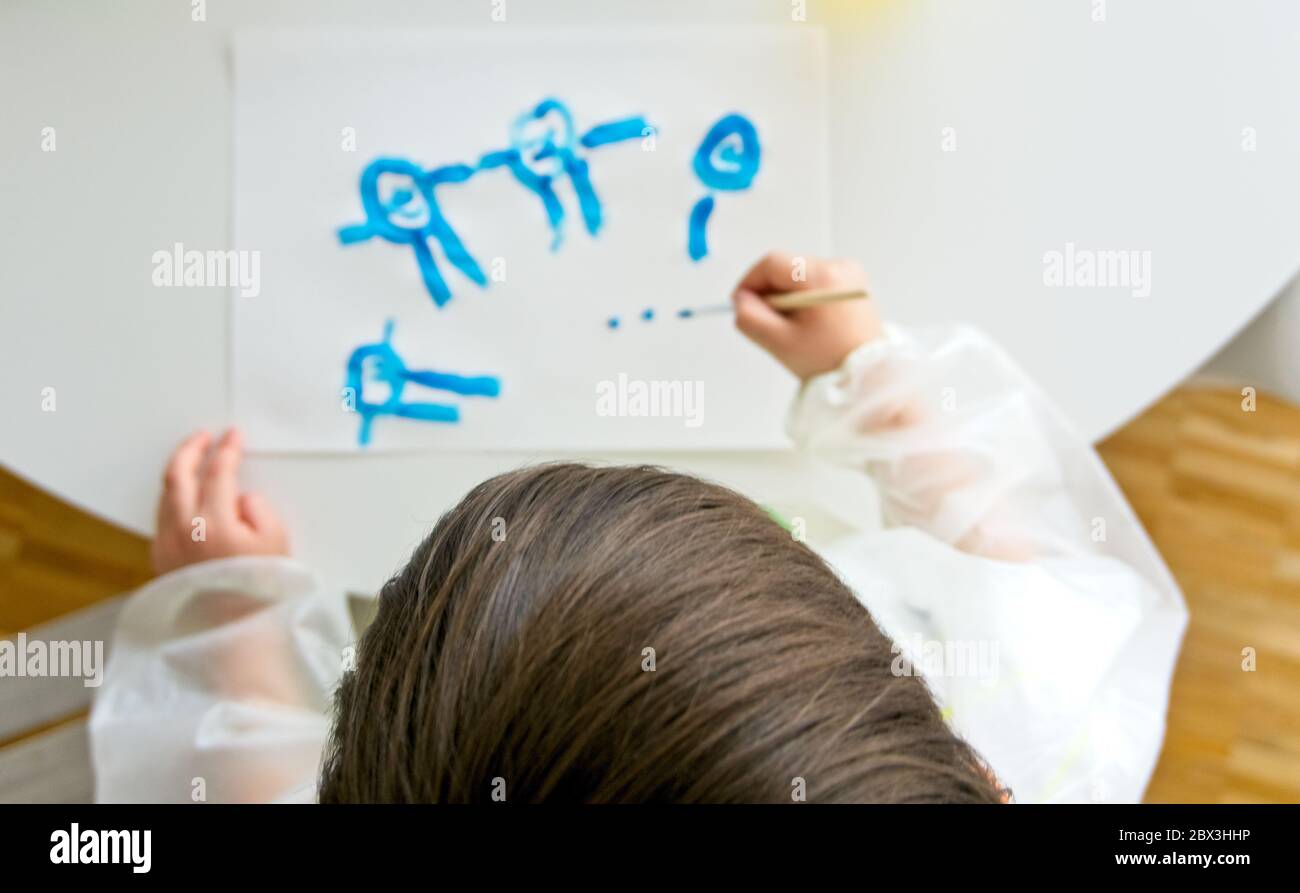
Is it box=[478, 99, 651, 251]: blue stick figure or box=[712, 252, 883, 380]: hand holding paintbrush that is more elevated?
box=[478, 99, 651, 251]: blue stick figure

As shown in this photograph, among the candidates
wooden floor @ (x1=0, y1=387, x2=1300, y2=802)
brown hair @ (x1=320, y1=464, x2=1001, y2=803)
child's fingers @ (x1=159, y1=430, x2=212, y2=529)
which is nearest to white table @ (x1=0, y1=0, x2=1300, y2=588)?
child's fingers @ (x1=159, y1=430, x2=212, y2=529)

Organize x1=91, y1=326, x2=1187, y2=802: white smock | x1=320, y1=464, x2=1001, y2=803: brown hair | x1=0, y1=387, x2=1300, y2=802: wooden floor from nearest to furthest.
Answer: x1=320, y1=464, x2=1001, y2=803: brown hair → x1=91, y1=326, x2=1187, y2=802: white smock → x1=0, y1=387, x2=1300, y2=802: wooden floor

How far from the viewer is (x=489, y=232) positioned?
60 cm

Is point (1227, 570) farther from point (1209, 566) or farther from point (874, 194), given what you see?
point (874, 194)

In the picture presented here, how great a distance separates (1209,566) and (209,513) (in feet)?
3.12

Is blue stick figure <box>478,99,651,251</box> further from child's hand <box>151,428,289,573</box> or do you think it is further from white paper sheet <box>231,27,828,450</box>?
child's hand <box>151,428,289,573</box>

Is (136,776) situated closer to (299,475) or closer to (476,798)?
(299,475)

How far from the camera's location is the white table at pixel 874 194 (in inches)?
23.2

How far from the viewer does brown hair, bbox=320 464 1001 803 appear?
0.30 meters

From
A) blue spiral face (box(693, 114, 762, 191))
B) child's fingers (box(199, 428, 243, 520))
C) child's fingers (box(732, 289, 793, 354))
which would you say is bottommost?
child's fingers (box(199, 428, 243, 520))

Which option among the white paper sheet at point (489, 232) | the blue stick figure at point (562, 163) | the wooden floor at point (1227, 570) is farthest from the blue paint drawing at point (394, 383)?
the wooden floor at point (1227, 570)

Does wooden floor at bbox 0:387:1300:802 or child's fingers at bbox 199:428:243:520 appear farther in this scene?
wooden floor at bbox 0:387:1300:802

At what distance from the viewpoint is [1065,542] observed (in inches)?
23.0
